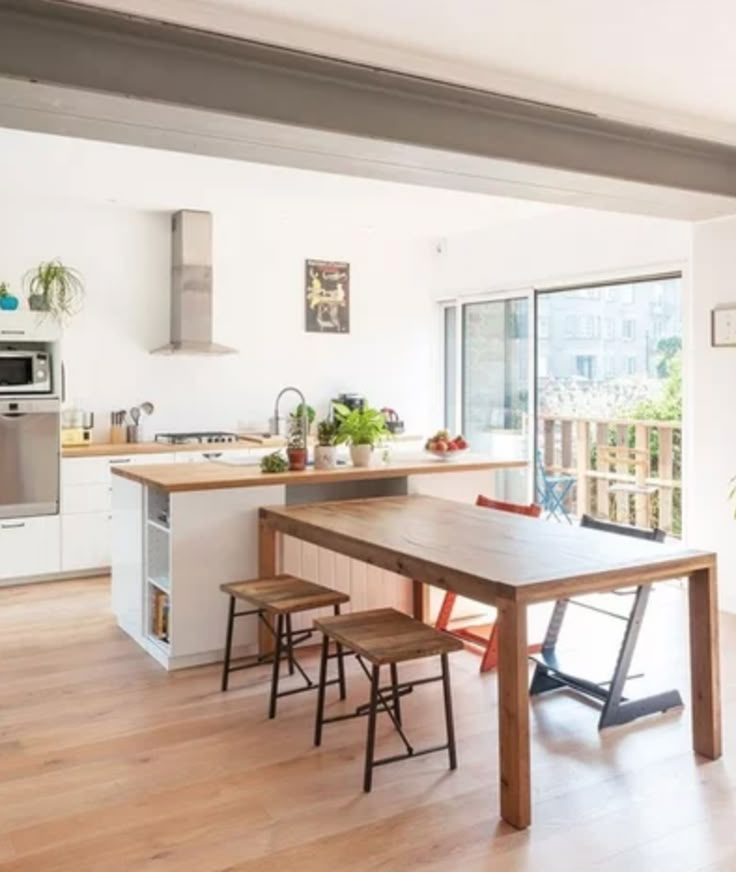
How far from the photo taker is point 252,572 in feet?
13.4

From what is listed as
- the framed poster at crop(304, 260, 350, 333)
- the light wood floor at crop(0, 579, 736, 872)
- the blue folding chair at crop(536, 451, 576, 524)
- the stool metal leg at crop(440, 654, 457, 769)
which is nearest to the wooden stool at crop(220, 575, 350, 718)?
the light wood floor at crop(0, 579, 736, 872)

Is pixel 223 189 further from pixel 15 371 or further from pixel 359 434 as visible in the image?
pixel 359 434

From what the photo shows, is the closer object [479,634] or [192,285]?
[479,634]

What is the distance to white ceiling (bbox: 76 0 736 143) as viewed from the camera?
2.71 m

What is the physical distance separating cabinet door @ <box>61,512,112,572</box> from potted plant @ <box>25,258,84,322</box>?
1.38m

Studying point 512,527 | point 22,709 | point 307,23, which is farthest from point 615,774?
point 307,23

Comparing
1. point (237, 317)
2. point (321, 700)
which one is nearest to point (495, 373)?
point (237, 317)

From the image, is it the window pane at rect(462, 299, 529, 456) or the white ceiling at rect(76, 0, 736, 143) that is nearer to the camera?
the white ceiling at rect(76, 0, 736, 143)

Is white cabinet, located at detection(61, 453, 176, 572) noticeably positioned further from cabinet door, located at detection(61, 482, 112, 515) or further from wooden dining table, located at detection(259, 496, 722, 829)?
wooden dining table, located at detection(259, 496, 722, 829)

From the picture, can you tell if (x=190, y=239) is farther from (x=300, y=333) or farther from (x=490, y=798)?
(x=490, y=798)

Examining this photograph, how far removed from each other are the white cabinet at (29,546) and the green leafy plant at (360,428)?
2388 millimetres

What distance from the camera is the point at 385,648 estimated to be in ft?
9.17

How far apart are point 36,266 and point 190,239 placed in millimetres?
1132

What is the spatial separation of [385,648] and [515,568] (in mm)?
504
